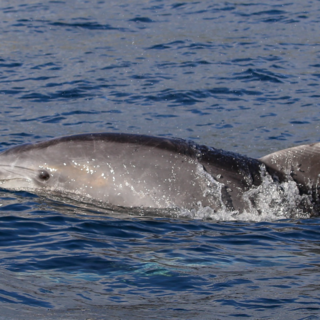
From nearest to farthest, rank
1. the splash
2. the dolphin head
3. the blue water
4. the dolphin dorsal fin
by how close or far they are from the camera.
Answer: the blue water < the splash < the dolphin dorsal fin < the dolphin head

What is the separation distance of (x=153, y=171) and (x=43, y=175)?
1.86 meters

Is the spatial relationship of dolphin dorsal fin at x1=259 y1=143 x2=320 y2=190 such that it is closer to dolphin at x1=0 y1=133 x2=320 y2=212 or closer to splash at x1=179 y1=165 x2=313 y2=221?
dolphin at x1=0 y1=133 x2=320 y2=212

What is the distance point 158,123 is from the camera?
18609mm

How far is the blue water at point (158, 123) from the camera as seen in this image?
24.2 ft

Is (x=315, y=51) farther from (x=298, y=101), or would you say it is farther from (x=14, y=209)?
(x=14, y=209)

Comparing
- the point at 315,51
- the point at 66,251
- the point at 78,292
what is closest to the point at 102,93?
the point at 315,51

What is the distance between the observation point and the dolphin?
10344mm

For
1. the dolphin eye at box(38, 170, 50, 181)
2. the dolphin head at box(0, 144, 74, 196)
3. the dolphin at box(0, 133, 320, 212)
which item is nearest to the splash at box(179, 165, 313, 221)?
the dolphin at box(0, 133, 320, 212)

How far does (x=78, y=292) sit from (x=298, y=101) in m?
14.4

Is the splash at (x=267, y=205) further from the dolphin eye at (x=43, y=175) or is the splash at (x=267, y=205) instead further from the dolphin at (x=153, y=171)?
the dolphin eye at (x=43, y=175)

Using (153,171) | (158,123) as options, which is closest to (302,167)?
(153,171)

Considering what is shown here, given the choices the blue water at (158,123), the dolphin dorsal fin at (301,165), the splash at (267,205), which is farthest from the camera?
the dolphin dorsal fin at (301,165)

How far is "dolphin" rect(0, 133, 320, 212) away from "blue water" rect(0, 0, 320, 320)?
354mm

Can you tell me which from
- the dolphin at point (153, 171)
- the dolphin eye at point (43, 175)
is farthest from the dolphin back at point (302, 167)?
the dolphin eye at point (43, 175)
